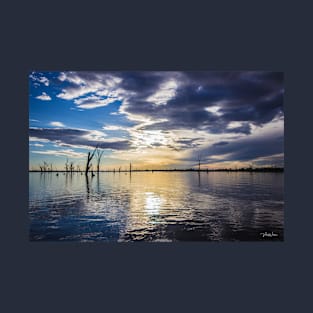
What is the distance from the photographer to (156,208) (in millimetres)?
6402

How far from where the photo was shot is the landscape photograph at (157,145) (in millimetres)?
6125

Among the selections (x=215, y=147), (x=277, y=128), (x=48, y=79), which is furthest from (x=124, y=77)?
(x=277, y=128)

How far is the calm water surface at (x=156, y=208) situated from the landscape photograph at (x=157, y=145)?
0.9 inches

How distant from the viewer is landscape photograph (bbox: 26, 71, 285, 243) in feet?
20.1

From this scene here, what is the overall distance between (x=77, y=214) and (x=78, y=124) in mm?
1905

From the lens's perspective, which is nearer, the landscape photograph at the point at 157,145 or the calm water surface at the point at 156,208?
the calm water surface at the point at 156,208

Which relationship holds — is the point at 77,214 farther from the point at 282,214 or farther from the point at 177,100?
the point at 282,214

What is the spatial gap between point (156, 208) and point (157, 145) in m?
1.35
